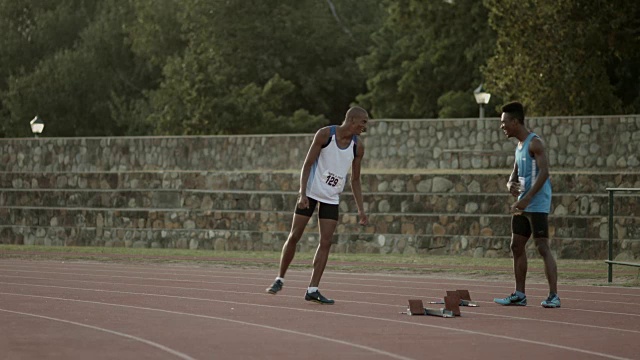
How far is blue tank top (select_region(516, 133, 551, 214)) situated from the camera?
13.9 metres

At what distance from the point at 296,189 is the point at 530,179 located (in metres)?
16.4

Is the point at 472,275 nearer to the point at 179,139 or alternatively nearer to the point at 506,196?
the point at 506,196

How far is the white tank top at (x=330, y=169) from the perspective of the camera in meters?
14.5

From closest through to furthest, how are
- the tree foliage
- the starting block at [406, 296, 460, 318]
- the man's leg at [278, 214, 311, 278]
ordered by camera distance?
the starting block at [406, 296, 460, 318], the man's leg at [278, 214, 311, 278], the tree foliage

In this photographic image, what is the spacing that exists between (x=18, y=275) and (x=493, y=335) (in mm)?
9343

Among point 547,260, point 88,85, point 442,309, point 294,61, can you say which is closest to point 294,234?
point 442,309

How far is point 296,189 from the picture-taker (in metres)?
30.1

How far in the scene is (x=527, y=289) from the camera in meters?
17.2

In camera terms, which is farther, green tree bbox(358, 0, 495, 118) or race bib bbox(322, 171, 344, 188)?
green tree bbox(358, 0, 495, 118)

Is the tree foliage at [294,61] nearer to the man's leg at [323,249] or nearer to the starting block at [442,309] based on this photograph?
the man's leg at [323,249]

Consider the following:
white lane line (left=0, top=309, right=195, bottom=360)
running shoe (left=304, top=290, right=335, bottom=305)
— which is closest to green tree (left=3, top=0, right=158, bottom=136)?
running shoe (left=304, top=290, right=335, bottom=305)

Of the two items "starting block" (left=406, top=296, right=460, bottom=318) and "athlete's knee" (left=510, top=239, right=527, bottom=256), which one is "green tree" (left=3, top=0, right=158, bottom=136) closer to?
"athlete's knee" (left=510, top=239, right=527, bottom=256)

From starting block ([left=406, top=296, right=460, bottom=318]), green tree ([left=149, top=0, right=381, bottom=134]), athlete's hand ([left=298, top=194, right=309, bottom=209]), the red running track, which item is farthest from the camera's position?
green tree ([left=149, top=0, right=381, bottom=134])

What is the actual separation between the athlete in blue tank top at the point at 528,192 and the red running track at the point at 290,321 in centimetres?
46
